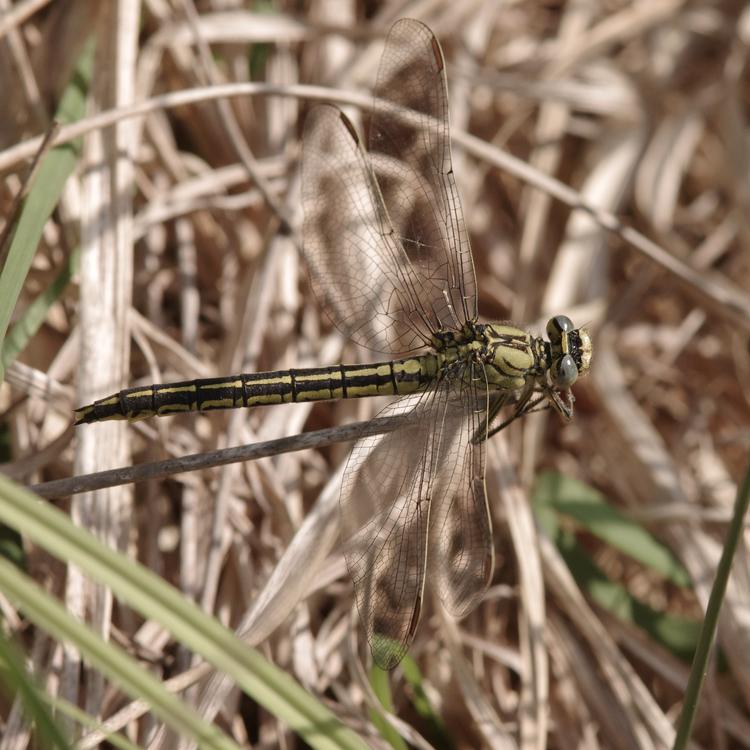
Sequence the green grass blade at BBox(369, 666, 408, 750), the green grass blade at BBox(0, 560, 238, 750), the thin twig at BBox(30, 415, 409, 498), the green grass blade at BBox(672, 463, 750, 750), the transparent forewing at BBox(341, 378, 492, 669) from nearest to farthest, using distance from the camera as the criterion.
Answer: the green grass blade at BBox(0, 560, 238, 750), the green grass blade at BBox(672, 463, 750, 750), the thin twig at BBox(30, 415, 409, 498), the transparent forewing at BBox(341, 378, 492, 669), the green grass blade at BBox(369, 666, 408, 750)

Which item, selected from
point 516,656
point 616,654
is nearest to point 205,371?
point 516,656

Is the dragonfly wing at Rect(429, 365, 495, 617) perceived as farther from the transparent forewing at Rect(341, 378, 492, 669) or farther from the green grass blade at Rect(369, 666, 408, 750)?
the green grass blade at Rect(369, 666, 408, 750)

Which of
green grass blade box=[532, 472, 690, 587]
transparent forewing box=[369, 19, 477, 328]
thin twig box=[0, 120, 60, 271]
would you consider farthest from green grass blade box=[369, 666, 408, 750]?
thin twig box=[0, 120, 60, 271]

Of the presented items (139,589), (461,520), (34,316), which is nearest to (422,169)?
(461,520)

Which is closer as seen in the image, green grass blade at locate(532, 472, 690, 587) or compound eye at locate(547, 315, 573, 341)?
compound eye at locate(547, 315, 573, 341)

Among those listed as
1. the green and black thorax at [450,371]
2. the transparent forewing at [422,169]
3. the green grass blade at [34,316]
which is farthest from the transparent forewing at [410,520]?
the green grass blade at [34,316]

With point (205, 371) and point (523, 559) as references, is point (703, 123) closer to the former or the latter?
point (523, 559)

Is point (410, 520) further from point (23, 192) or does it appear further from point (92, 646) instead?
point (23, 192)

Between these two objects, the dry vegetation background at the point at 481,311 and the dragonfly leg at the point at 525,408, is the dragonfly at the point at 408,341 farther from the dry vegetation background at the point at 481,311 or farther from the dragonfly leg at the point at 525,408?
the dry vegetation background at the point at 481,311

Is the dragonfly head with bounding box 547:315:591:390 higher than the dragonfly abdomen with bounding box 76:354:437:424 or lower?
higher
